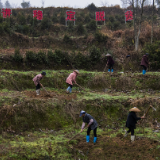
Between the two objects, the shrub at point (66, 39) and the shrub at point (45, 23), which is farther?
the shrub at point (45, 23)

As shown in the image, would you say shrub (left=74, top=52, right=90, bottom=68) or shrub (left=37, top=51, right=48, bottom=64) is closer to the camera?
shrub (left=37, top=51, right=48, bottom=64)

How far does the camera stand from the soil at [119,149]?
6.26 meters

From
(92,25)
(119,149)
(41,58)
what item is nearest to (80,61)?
(41,58)

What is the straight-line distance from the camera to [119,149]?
21.5 feet

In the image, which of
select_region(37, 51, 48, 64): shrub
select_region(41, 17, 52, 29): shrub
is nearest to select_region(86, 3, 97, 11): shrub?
select_region(41, 17, 52, 29): shrub

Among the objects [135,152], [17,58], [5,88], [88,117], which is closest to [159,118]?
[135,152]

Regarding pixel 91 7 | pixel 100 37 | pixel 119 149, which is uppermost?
pixel 91 7

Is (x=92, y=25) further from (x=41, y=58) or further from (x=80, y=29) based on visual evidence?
(x=41, y=58)

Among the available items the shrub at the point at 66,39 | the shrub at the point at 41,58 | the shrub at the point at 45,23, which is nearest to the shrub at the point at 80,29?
the shrub at the point at 66,39

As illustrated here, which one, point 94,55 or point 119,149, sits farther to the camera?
point 94,55

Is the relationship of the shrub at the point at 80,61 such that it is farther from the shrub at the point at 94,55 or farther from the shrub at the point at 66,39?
the shrub at the point at 66,39

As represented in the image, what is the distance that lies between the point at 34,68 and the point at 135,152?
31.1 feet

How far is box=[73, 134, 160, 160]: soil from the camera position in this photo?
6.26 metres

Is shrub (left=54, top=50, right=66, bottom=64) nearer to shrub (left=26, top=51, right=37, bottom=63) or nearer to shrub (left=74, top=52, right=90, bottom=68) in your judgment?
shrub (left=74, top=52, right=90, bottom=68)
